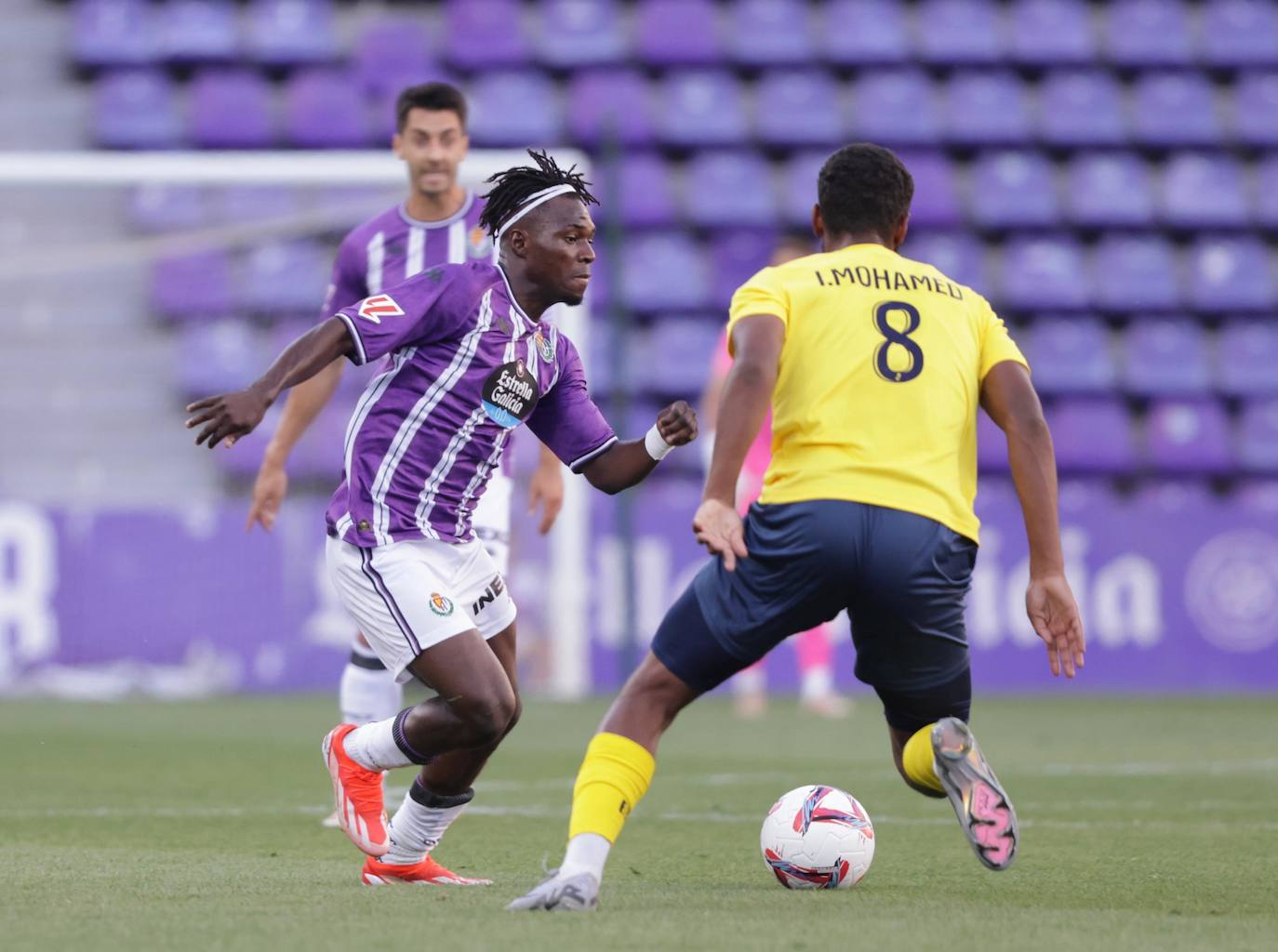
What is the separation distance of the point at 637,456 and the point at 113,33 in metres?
12.2

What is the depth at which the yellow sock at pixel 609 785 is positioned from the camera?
3846mm

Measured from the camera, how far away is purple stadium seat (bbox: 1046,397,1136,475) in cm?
1467

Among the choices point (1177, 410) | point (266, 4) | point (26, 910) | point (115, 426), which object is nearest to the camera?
point (26, 910)

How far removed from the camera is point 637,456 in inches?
185

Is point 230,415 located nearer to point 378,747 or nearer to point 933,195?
point 378,747

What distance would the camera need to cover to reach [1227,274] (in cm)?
1588

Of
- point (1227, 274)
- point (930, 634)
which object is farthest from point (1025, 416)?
point (1227, 274)

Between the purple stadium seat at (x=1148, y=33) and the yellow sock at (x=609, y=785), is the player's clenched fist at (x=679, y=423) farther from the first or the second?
the purple stadium seat at (x=1148, y=33)

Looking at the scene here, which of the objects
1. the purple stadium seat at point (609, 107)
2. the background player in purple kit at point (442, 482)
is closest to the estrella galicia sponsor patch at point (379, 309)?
the background player in purple kit at point (442, 482)

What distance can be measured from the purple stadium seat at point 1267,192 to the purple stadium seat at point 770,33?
154 inches

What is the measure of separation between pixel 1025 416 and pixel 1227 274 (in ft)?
41.1

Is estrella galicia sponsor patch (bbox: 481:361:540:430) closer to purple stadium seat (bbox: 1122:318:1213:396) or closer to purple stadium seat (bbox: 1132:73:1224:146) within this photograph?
purple stadium seat (bbox: 1122:318:1213:396)

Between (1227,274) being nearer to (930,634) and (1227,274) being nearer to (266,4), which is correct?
(266,4)

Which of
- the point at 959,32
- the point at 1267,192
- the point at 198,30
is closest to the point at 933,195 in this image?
the point at 959,32
